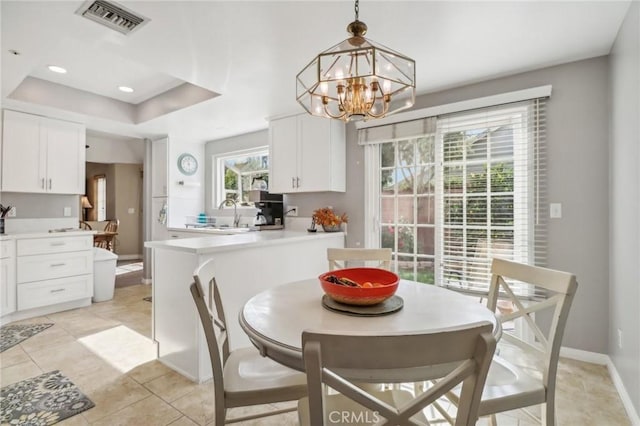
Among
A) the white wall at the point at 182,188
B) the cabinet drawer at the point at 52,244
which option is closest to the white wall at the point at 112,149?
the white wall at the point at 182,188

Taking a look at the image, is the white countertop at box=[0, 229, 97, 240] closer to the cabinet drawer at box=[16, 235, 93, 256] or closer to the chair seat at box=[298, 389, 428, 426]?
the cabinet drawer at box=[16, 235, 93, 256]

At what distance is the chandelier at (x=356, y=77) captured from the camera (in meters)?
1.32

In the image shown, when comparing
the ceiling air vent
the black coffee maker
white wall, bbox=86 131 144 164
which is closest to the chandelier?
the ceiling air vent

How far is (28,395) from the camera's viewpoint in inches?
78.4

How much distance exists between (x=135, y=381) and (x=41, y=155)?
311 cm

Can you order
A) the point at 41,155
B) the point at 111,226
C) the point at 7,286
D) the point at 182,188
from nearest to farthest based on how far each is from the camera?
the point at 7,286, the point at 41,155, the point at 182,188, the point at 111,226

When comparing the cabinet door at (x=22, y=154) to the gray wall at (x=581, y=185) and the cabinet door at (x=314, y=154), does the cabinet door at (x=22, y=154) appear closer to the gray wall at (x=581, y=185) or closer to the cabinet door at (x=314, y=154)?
the cabinet door at (x=314, y=154)

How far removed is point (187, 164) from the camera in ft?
16.7

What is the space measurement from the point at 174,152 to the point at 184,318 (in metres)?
3.38

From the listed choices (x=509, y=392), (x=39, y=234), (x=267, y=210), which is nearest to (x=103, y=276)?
(x=39, y=234)

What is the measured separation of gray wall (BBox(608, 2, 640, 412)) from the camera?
172cm

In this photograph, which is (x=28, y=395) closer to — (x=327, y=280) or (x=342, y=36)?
(x=327, y=280)

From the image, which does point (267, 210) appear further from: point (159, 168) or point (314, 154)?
point (159, 168)

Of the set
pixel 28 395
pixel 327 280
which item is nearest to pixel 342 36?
pixel 327 280
